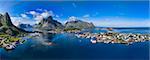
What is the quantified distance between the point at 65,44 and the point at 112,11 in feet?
1.54

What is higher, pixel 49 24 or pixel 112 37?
pixel 49 24

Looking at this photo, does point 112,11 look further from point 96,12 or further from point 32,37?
point 32,37

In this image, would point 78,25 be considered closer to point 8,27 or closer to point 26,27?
point 26,27

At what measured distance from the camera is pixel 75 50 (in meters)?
3.59

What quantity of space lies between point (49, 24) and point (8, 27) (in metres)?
0.34

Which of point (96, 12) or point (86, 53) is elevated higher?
point (96, 12)

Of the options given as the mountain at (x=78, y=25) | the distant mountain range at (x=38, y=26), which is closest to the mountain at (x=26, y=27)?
the distant mountain range at (x=38, y=26)

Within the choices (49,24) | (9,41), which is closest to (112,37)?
(49,24)

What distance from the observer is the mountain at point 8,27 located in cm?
360

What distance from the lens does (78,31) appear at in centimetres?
363

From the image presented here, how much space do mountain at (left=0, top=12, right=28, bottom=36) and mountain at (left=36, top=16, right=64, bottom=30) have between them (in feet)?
0.49

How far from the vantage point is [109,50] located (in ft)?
11.7

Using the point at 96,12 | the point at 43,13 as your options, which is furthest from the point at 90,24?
the point at 43,13

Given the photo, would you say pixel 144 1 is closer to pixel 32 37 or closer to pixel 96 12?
pixel 96 12
